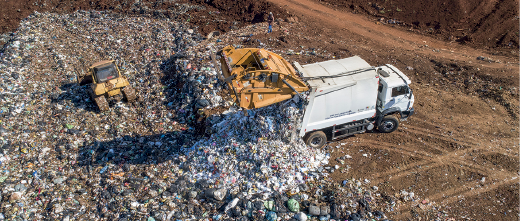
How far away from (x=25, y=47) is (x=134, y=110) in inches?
250

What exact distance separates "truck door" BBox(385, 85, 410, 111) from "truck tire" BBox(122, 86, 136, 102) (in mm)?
7567

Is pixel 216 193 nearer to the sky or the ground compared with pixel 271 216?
nearer to the sky

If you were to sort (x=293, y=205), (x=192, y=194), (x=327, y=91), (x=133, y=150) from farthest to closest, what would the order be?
(x=133, y=150) → (x=327, y=91) → (x=192, y=194) → (x=293, y=205)

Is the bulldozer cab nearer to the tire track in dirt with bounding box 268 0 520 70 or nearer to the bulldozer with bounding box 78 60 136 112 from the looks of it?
the bulldozer with bounding box 78 60 136 112

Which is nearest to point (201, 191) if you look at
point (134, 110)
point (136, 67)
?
point (134, 110)

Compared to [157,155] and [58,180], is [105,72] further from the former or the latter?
[58,180]

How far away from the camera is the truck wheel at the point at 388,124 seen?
8.56 m

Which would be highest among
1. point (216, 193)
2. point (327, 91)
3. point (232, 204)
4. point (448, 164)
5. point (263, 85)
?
point (263, 85)

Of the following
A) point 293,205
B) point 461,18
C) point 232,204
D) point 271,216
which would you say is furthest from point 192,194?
point 461,18

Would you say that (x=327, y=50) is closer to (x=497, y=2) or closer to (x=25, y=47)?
(x=497, y=2)

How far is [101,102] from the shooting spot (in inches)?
362

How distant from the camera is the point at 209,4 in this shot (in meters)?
16.4

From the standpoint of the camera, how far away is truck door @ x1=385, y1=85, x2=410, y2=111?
8.16 meters

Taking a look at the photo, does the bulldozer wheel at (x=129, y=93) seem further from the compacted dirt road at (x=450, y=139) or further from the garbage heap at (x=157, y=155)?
the compacted dirt road at (x=450, y=139)
